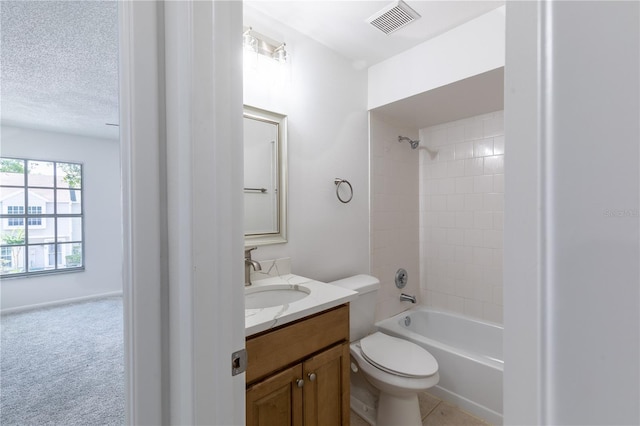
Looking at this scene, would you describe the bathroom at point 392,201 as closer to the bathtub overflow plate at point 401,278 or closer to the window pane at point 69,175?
the bathtub overflow plate at point 401,278

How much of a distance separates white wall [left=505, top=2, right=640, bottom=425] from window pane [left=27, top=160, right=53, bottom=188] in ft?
16.1

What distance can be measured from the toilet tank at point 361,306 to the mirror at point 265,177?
0.54 m

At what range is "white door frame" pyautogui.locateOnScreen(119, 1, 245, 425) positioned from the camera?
0.69m

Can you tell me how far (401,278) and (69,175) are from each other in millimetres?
4494

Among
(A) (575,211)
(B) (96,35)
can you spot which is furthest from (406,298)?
(B) (96,35)

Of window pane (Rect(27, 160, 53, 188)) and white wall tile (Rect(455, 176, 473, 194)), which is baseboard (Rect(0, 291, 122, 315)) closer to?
window pane (Rect(27, 160, 53, 188))

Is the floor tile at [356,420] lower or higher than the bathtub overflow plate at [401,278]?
lower

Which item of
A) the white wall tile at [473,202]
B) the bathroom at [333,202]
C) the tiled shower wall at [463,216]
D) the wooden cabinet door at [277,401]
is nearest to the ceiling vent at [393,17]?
the bathroom at [333,202]

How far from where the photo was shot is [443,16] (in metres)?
1.69

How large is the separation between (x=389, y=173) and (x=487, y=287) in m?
1.24

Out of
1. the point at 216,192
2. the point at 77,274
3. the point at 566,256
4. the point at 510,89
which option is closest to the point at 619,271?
the point at 566,256

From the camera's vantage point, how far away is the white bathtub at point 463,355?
5.82 ft

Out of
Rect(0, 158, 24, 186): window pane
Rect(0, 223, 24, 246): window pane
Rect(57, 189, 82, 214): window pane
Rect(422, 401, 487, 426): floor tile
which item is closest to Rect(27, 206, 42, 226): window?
Rect(0, 223, 24, 246): window pane

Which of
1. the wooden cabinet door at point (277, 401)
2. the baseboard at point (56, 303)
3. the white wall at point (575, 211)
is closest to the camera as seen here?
the white wall at point (575, 211)
